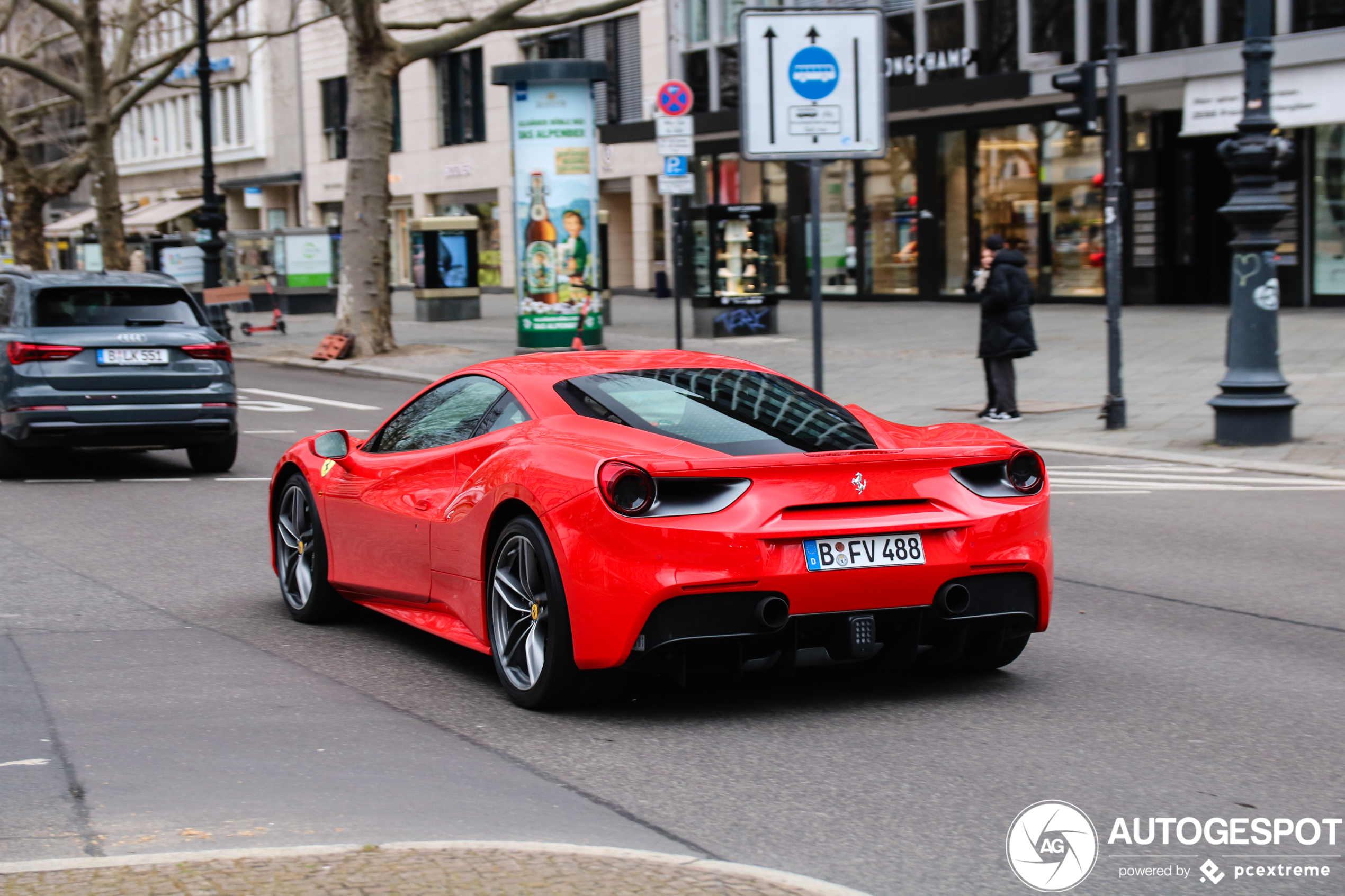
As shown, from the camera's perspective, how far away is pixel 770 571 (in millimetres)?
5250

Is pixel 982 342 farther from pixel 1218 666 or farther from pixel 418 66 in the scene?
pixel 418 66

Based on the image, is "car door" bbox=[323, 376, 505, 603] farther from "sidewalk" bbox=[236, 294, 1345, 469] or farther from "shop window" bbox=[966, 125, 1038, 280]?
"shop window" bbox=[966, 125, 1038, 280]

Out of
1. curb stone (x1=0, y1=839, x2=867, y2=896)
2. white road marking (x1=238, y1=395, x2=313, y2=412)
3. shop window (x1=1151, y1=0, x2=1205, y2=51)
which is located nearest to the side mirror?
curb stone (x1=0, y1=839, x2=867, y2=896)

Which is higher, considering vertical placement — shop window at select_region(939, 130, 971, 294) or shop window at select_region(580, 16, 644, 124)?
shop window at select_region(580, 16, 644, 124)

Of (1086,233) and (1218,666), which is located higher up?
(1086,233)

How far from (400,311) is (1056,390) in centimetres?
2275

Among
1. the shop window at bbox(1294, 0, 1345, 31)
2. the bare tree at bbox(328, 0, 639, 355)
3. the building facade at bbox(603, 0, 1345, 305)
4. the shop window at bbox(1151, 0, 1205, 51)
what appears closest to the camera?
the shop window at bbox(1294, 0, 1345, 31)

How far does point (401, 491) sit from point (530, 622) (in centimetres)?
120

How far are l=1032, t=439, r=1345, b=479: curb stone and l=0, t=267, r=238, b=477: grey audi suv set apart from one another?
6976 mm

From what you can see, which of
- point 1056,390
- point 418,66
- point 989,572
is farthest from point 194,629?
point 418,66

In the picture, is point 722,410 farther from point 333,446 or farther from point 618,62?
point 618,62

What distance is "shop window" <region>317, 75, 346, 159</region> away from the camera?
56.0 m

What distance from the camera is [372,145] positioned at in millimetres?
25797

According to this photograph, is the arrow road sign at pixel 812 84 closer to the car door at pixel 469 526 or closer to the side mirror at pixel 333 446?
the side mirror at pixel 333 446
